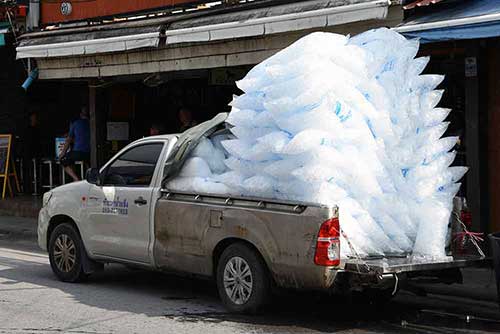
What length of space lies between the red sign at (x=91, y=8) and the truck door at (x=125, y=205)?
6.04m

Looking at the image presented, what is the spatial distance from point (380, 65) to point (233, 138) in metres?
1.80

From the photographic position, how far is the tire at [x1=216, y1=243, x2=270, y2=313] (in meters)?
8.28

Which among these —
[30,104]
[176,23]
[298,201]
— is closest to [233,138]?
[298,201]

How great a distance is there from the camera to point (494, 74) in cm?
1166

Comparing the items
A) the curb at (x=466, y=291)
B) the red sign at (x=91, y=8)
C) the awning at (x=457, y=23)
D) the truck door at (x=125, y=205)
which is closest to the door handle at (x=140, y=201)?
the truck door at (x=125, y=205)

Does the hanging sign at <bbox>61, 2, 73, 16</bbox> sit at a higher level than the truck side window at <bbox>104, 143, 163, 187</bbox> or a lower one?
higher

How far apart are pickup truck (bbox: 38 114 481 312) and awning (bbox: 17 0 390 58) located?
3100 millimetres

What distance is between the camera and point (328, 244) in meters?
7.68

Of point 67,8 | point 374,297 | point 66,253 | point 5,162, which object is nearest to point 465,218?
point 374,297

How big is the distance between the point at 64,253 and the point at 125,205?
1.32 metres

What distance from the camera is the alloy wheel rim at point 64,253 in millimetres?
10406

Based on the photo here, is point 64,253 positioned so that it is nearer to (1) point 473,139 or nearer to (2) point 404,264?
(2) point 404,264

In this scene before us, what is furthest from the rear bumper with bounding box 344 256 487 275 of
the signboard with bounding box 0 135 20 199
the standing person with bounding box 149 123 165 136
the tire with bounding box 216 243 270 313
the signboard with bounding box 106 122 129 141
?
the signboard with bounding box 0 135 20 199

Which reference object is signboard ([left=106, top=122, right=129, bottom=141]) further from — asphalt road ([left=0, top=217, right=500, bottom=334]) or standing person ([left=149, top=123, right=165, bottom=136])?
asphalt road ([left=0, top=217, right=500, bottom=334])
